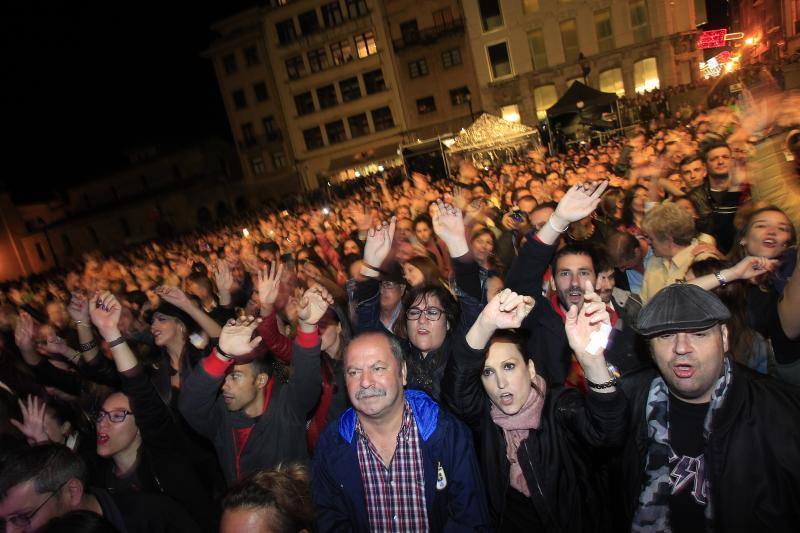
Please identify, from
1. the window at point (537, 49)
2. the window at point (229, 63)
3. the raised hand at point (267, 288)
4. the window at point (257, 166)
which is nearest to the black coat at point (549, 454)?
the raised hand at point (267, 288)

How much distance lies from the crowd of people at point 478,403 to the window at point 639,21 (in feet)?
92.9

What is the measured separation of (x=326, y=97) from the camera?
36.6m

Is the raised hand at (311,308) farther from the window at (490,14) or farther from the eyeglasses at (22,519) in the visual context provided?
the window at (490,14)

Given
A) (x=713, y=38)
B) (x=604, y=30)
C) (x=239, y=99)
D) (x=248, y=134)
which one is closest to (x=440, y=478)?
(x=713, y=38)

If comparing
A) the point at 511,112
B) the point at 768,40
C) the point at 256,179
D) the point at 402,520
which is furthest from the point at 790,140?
the point at 256,179

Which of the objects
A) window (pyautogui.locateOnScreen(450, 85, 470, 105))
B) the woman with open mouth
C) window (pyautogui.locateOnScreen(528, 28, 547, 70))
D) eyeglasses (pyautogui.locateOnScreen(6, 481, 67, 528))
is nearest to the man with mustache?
the woman with open mouth

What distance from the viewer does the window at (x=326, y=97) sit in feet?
119

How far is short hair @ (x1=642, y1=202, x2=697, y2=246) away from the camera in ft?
11.4

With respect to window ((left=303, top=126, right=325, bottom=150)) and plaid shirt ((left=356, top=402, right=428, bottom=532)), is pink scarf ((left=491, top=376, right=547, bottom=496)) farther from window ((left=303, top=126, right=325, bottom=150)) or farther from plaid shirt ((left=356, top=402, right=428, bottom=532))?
window ((left=303, top=126, right=325, bottom=150))

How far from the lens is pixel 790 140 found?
11.5 ft

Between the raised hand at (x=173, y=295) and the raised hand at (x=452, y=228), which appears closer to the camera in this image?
the raised hand at (x=452, y=228)

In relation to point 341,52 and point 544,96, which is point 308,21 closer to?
point 341,52

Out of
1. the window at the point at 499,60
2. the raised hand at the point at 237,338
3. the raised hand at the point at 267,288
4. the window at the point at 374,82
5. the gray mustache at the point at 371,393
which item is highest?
the window at the point at 374,82

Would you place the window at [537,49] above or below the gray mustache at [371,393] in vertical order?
above
